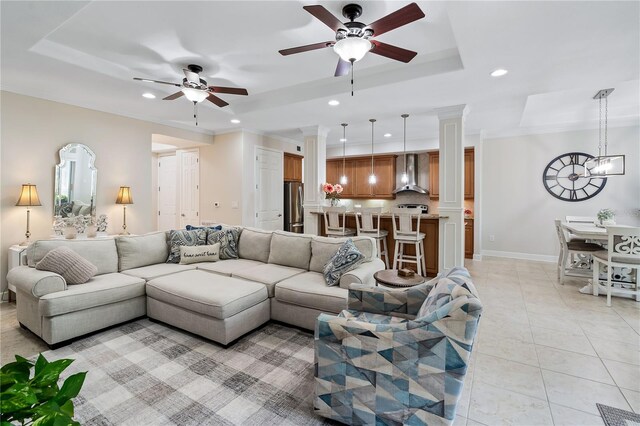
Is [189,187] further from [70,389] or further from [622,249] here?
[622,249]

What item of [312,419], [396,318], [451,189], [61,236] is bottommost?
[312,419]

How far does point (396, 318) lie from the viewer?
2137 mm

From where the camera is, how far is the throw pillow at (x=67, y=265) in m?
2.80

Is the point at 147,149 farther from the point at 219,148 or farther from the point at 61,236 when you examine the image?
the point at 61,236

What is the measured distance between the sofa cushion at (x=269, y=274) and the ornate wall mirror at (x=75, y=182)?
2.86 m

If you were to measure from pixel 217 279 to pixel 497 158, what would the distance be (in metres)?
6.25

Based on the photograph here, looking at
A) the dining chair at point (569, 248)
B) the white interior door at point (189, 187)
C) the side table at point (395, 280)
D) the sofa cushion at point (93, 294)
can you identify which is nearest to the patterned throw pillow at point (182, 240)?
the sofa cushion at point (93, 294)

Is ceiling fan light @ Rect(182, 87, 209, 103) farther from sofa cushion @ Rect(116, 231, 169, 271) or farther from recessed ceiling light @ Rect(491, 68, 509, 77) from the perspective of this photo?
recessed ceiling light @ Rect(491, 68, 509, 77)

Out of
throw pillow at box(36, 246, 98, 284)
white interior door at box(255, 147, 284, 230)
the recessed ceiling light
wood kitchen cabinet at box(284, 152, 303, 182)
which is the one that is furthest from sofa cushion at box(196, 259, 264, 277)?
wood kitchen cabinet at box(284, 152, 303, 182)

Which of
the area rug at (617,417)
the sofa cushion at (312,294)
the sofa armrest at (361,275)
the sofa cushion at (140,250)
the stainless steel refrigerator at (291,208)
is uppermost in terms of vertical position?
the stainless steel refrigerator at (291,208)

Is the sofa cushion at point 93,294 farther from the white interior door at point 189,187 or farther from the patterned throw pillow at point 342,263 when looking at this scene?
the white interior door at point 189,187

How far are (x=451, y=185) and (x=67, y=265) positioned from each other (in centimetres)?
486

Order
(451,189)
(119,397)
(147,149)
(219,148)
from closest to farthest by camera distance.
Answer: (119,397), (451,189), (147,149), (219,148)

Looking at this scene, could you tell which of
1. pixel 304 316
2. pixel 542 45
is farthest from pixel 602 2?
pixel 304 316
